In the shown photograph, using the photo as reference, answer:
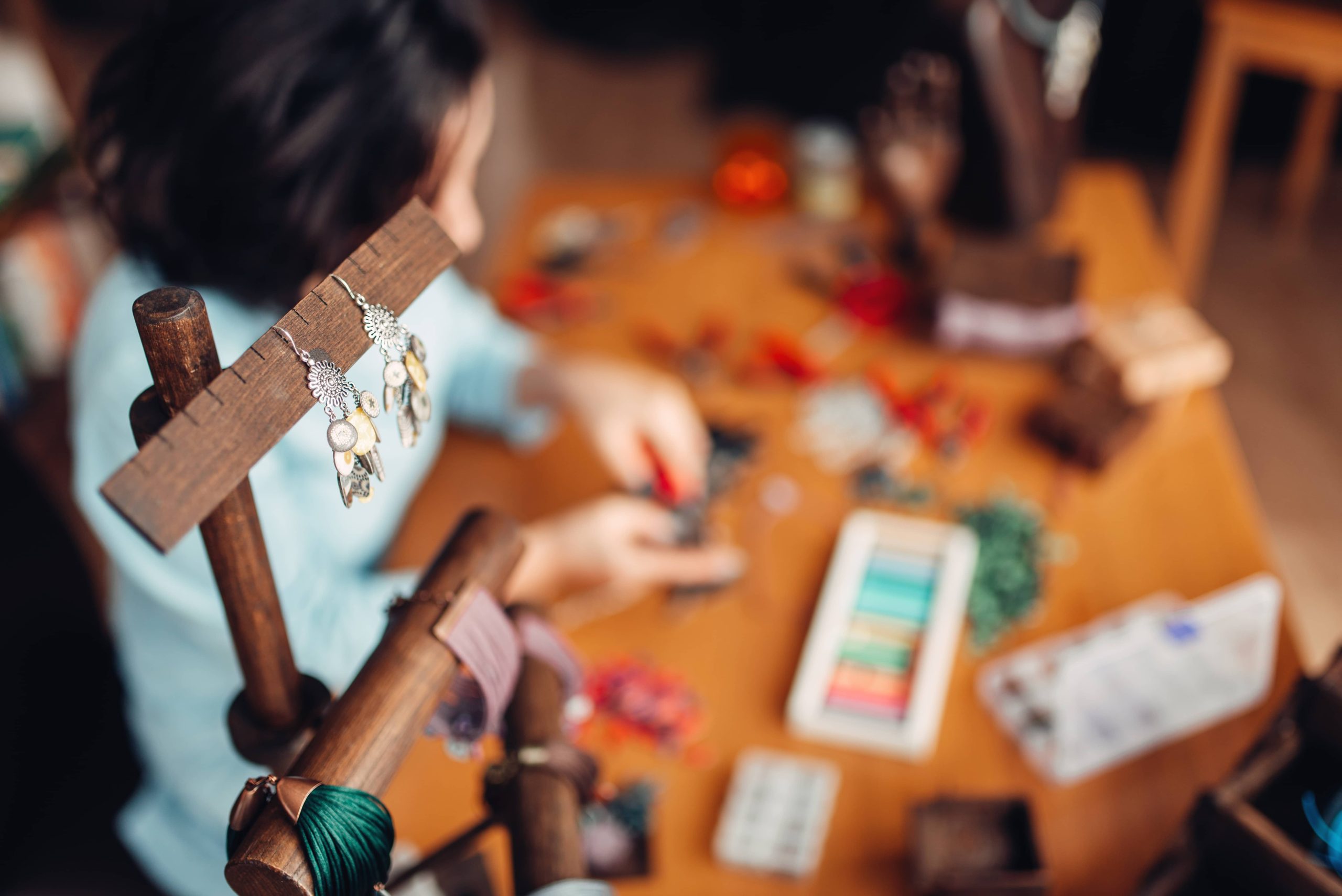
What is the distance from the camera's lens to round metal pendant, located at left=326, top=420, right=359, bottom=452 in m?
0.43

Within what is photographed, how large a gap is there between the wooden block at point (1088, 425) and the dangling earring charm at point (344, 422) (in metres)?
0.91

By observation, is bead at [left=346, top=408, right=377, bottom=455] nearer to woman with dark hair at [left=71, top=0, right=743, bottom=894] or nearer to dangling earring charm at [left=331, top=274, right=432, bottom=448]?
dangling earring charm at [left=331, top=274, right=432, bottom=448]

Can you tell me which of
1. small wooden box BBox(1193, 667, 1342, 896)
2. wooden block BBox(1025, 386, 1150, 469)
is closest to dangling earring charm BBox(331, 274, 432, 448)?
small wooden box BBox(1193, 667, 1342, 896)

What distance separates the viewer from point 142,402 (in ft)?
1.44

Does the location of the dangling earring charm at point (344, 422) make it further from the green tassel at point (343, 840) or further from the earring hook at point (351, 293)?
the green tassel at point (343, 840)

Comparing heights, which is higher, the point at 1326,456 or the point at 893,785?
the point at 893,785

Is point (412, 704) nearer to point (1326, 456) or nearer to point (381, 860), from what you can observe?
point (381, 860)

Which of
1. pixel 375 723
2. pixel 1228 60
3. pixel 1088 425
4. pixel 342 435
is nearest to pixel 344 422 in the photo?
pixel 342 435

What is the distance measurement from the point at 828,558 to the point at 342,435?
29.3 inches

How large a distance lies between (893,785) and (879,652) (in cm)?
13

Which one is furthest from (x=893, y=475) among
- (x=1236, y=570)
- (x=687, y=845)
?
(x=687, y=845)

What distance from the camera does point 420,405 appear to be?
504 millimetres

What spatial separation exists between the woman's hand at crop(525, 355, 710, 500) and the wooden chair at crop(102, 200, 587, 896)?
1.71 feet

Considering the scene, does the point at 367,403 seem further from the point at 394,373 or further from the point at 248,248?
the point at 248,248
